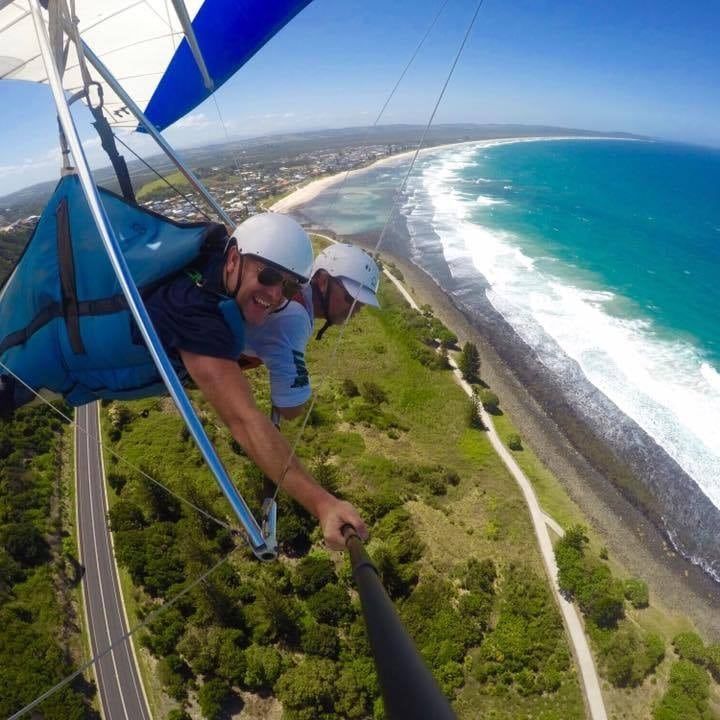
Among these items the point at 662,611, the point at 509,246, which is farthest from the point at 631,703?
the point at 509,246

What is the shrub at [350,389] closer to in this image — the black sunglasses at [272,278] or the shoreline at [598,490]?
the shoreline at [598,490]

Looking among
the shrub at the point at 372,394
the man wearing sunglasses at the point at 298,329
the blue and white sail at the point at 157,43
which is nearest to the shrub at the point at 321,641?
the shrub at the point at 372,394

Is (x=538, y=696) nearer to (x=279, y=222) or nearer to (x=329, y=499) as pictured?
(x=329, y=499)

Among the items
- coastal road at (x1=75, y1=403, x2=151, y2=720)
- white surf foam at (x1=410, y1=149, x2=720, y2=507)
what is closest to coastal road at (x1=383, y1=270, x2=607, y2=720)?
white surf foam at (x1=410, y1=149, x2=720, y2=507)

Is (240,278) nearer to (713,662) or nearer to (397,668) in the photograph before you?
(397,668)

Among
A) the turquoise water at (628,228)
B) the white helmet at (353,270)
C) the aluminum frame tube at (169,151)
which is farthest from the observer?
the turquoise water at (628,228)

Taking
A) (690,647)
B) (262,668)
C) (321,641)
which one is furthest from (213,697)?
(690,647)
